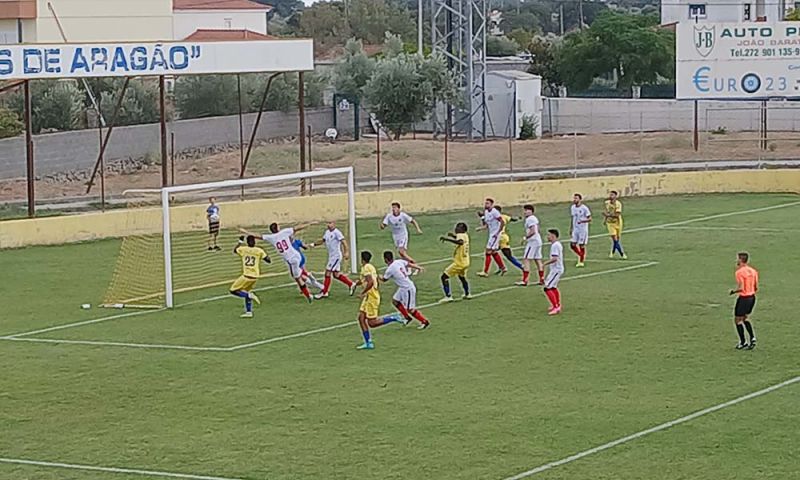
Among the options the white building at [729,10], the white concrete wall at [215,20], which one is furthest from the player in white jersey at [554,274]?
the white building at [729,10]

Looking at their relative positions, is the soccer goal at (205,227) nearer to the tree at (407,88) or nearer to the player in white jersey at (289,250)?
the player in white jersey at (289,250)

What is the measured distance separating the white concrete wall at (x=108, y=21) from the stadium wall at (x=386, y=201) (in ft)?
130

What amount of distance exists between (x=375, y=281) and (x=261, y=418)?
481 cm

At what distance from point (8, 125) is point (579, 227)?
32.2 metres

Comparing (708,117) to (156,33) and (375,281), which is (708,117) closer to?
(156,33)

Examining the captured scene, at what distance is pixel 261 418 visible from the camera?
1788 centimetres

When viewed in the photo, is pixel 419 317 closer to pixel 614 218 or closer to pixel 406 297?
pixel 406 297

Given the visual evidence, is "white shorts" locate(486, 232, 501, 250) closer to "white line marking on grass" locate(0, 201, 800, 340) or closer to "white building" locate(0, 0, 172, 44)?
"white line marking on grass" locate(0, 201, 800, 340)

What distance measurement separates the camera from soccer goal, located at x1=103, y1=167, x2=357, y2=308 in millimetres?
29391

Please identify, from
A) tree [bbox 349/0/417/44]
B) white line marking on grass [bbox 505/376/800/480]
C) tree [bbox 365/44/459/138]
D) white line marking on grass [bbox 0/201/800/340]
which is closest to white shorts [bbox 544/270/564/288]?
white line marking on grass [bbox 505/376/800/480]

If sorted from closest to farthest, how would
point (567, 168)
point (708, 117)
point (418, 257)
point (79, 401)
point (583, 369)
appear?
point (79, 401) → point (583, 369) → point (418, 257) → point (567, 168) → point (708, 117)

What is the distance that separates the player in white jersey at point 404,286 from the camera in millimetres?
23156

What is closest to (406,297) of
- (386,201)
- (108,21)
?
(386,201)

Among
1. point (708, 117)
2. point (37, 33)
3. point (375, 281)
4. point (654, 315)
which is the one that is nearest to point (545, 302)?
point (654, 315)
